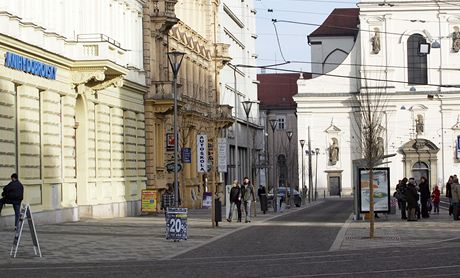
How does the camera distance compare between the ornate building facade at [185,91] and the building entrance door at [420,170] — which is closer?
the ornate building facade at [185,91]

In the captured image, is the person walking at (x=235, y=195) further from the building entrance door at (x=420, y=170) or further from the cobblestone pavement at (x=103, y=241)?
the building entrance door at (x=420, y=170)

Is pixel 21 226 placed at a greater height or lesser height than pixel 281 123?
lesser

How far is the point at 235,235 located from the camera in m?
33.4

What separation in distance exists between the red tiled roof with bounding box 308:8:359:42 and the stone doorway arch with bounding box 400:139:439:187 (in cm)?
2244

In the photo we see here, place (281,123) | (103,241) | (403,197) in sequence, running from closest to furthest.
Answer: (103,241), (403,197), (281,123)

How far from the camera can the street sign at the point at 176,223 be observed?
29.0m

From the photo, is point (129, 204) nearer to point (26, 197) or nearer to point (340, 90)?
point (26, 197)

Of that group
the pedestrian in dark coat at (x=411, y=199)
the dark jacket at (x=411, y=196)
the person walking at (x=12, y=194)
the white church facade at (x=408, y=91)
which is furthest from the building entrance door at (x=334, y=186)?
the person walking at (x=12, y=194)

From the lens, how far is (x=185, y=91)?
62.9 meters

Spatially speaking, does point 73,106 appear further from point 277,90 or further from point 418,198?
point 277,90

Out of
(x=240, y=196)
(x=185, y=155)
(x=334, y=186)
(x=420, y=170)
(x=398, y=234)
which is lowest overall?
(x=398, y=234)

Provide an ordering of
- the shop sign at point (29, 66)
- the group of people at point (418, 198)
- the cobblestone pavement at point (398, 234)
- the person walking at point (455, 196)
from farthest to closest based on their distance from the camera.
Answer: the group of people at point (418, 198), the person walking at point (455, 196), the shop sign at point (29, 66), the cobblestone pavement at point (398, 234)

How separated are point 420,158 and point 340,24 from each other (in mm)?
30873

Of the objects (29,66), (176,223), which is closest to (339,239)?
(176,223)
